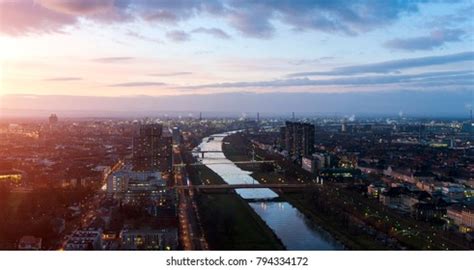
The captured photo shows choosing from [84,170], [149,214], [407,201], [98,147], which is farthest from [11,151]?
[407,201]

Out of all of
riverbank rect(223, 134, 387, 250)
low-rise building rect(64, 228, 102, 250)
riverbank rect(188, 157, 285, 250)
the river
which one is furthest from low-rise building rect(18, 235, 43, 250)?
riverbank rect(223, 134, 387, 250)

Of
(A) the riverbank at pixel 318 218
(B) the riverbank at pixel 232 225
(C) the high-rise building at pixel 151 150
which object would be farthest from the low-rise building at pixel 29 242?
(C) the high-rise building at pixel 151 150

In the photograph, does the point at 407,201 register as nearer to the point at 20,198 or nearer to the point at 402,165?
the point at 402,165

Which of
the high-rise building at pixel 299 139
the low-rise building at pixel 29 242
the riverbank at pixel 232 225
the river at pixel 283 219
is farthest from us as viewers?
the high-rise building at pixel 299 139

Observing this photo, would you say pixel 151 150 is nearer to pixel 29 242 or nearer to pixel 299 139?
pixel 299 139

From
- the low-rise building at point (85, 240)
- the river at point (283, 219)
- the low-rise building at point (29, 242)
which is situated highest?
the low-rise building at point (29, 242)

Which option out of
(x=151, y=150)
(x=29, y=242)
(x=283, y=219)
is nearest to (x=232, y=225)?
(x=283, y=219)

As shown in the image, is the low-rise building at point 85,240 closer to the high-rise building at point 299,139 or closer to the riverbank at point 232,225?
the riverbank at point 232,225
